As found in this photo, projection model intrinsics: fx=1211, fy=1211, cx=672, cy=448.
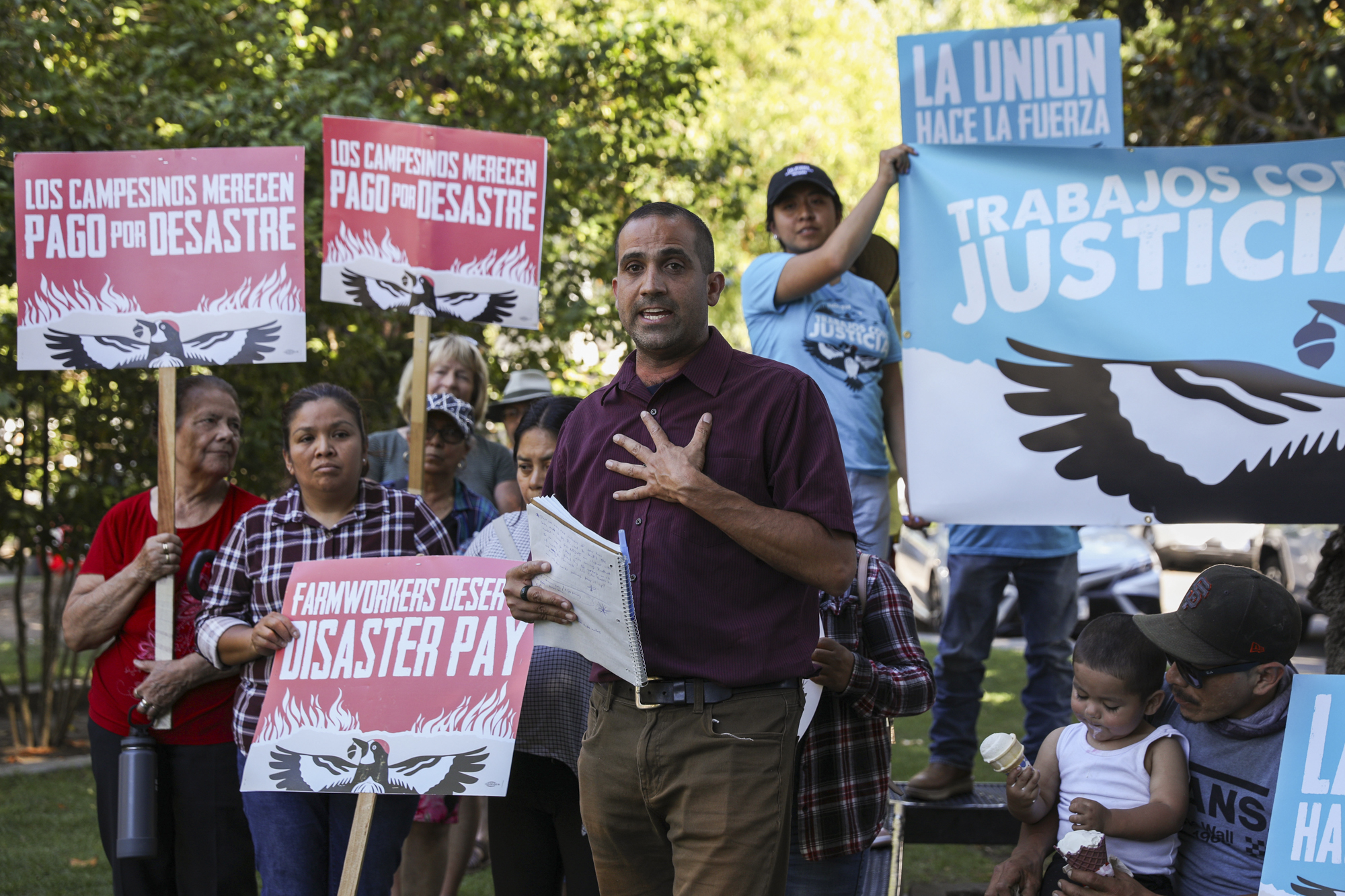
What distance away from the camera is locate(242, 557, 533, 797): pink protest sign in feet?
10.9

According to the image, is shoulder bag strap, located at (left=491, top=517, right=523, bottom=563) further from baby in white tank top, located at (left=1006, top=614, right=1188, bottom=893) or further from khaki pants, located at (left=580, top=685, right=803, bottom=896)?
baby in white tank top, located at (left=1006, top=614, right=1188, bottom=893)

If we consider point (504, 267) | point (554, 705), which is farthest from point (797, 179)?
point (554, 705)

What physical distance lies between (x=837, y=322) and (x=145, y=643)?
2548mm

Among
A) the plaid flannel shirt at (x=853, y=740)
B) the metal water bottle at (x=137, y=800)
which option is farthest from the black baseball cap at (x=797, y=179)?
the metal water bottle at (x=137, y=800)

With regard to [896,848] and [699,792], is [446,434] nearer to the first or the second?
[896,848]

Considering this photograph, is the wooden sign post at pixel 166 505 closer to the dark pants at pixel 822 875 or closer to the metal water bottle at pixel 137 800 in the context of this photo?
the metal water bottle at pixel 137 800

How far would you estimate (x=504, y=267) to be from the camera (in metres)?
4.68

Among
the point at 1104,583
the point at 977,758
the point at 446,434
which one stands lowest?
the point at 977,758

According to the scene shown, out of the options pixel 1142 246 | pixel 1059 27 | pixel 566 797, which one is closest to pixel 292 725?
pixel 566 797

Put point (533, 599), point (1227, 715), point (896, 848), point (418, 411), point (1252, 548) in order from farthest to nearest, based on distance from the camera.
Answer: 1. point (1252, 548)
2. point (418, 411)
3. point (896, 848)
4. point (1227, 715)
5. point (533, 599)

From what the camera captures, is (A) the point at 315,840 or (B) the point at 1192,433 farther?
(B) the point at 1192,433

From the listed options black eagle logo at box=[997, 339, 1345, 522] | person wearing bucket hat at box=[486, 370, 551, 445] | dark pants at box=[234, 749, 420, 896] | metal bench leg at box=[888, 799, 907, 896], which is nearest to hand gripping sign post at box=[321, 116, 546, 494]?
person wearing bucket hat at box=[486, 370, 551, 445]

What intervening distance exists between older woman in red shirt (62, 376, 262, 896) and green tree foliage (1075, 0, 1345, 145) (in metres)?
6.17

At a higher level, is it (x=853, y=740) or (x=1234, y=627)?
(x=1234, y=627)
